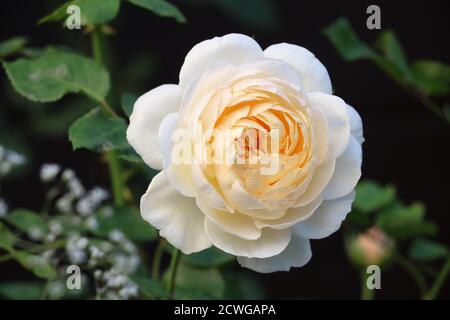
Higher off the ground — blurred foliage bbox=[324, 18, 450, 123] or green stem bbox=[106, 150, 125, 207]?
blurred foliage bbox=[324, 18, 450, 123]

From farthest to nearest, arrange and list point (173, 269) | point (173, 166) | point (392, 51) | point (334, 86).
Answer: point (334, 86) → point (392, 51) → point (173, 269) → point (173, 166)

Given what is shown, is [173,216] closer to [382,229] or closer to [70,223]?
[70,223]

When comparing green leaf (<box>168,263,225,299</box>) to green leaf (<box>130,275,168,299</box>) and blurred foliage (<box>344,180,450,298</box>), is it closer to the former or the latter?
green leaf (<box>130,275,168,299</box>)

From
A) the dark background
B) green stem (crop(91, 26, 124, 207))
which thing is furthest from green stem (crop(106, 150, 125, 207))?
the dark background

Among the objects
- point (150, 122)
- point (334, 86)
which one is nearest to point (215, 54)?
point (150, 122)

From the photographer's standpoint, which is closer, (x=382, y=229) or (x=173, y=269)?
(x=173, y=269)

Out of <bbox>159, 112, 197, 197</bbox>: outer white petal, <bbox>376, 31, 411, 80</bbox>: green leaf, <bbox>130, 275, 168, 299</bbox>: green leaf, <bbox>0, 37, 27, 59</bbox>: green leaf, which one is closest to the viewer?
<bbox>159, 112, 197, 197</bbox>: outer white petal

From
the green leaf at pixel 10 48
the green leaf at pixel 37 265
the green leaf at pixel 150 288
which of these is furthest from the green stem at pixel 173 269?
the green leaf at pixel 10 48
